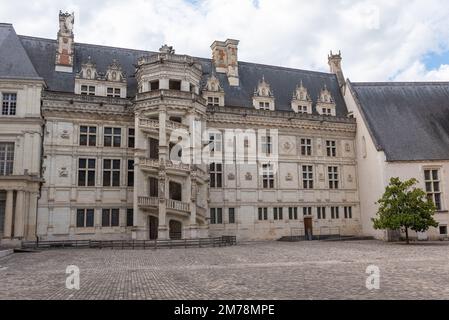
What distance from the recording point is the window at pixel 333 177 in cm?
3935

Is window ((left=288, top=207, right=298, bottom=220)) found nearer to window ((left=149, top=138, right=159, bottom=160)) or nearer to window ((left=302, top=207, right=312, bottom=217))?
window ((left=302, top=207, right=312, bottom=217))

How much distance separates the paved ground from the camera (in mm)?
10594

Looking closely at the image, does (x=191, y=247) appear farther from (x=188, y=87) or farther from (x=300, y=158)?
(x=300, y=158)

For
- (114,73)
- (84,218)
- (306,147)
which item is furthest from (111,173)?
(306,147)

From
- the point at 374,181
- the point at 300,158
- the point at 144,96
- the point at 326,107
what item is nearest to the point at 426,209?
the point at 374,181

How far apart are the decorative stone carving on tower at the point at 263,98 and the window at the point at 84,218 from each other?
18.0m

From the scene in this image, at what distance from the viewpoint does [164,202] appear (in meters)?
29.6

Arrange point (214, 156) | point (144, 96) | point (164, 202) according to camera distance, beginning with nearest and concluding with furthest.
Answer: point (164, 202), point (144, 96), point (214, 156)

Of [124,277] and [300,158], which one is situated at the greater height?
[300,158]

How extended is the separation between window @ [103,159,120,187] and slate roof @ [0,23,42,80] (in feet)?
28.1

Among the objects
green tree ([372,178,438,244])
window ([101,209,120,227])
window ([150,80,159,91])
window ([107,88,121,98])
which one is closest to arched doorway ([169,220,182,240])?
window ([101,209,120,227])

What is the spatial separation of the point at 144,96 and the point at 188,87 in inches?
150

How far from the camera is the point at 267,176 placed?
37031 mm

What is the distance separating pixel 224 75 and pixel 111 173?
1550 cm
